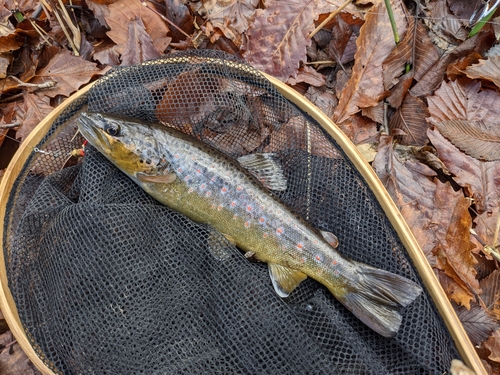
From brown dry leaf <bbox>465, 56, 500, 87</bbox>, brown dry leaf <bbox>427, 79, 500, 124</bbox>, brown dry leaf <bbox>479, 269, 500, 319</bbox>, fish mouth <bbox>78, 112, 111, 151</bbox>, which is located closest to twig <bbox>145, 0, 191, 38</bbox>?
fish mouth <bbox>78, 112, 111, 151</bbox>

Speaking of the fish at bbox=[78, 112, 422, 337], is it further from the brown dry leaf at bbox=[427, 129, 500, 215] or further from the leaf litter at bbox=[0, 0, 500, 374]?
the brown dry leaf at bbox=[427, 129, 500, 215]

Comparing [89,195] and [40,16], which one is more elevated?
[40,16]

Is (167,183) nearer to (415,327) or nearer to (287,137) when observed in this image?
(287,137)

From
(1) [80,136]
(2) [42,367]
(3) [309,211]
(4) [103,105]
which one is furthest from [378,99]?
(2) [42,367]

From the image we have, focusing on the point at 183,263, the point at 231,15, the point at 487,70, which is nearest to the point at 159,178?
the point at 183,263

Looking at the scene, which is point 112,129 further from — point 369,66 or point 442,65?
point 442,65

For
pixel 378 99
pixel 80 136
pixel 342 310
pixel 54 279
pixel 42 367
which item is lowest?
pixel 42 367
